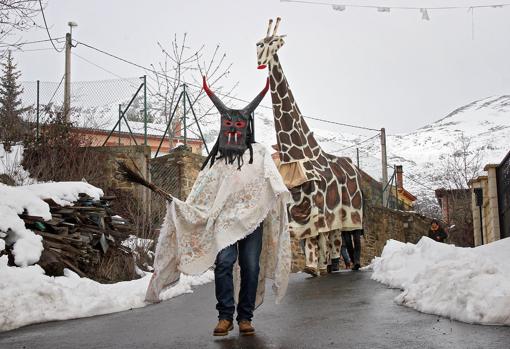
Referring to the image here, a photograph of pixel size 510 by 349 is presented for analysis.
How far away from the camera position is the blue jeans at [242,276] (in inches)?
238

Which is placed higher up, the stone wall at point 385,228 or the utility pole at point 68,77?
the utility pole at point 68,77

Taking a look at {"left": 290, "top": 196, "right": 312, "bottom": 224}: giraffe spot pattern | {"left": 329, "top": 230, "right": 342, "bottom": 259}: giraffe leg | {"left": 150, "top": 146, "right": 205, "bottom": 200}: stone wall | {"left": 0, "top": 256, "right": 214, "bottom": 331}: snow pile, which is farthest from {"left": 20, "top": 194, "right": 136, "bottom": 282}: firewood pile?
{"left": 150, "top": 146, "right": 205, "bottom": 200}: stone wall

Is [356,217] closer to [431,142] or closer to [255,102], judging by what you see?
[255,102]

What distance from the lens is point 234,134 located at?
6.63 meters

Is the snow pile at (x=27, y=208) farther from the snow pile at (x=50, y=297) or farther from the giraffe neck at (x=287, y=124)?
the giraffe neck at (x=287, y=124)

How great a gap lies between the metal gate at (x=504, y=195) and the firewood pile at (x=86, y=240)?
26.4 feet

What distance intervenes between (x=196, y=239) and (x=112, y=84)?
49.7ft

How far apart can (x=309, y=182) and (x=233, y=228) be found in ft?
22.8

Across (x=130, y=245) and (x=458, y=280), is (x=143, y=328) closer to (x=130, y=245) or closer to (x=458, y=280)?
(x=458, y=280)

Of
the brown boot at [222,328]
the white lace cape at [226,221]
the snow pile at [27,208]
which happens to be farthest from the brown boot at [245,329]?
the snow pile at [27,208]

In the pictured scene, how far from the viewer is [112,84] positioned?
2075 centimetres

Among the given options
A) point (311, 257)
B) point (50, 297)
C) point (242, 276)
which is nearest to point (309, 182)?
point (311, 257)

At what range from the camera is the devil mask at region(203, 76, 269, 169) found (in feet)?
21.5

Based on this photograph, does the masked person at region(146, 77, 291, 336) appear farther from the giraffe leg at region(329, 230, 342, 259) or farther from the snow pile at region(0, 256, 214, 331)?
the giraffe leg at region(329, 230, 342, 259)
